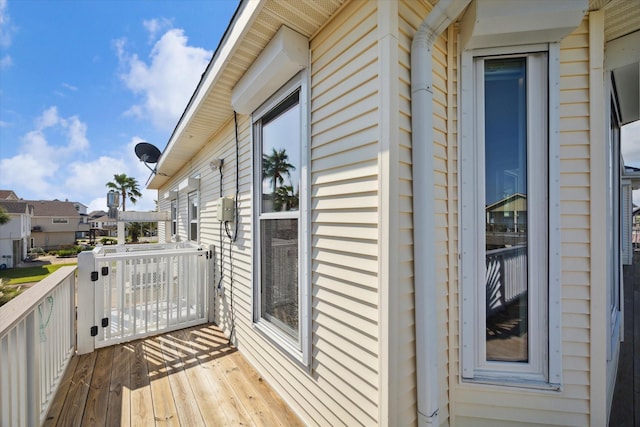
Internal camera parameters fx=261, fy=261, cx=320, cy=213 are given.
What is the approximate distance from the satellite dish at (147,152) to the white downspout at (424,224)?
21.8ft

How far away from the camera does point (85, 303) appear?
2.84m

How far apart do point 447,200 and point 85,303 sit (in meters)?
3.73

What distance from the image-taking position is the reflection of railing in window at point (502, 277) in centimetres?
171

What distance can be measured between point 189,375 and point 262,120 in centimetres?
254

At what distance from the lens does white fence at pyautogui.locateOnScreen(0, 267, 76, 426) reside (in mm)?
1362

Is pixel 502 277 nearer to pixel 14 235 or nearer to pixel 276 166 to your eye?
pixel 276 166

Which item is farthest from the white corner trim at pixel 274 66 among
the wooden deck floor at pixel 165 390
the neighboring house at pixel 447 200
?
the wooden deck floor at pixel 165 390

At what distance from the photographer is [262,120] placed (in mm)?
2609

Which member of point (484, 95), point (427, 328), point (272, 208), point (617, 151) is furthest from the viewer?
point (617, 151)

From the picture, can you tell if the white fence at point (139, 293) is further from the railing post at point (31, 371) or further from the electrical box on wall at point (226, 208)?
the railing post at point (31, 371)

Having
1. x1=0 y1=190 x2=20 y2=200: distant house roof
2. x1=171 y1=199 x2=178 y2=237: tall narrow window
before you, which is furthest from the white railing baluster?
A: x1=0 y1=190 x2=20 y2=200: distant house roof

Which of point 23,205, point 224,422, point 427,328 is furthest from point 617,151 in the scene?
point 23,205

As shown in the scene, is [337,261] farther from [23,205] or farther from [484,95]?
[23,205]

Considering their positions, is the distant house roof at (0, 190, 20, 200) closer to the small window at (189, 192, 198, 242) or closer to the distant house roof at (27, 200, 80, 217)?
the distant house roof at (27, 200, 80, 217)
